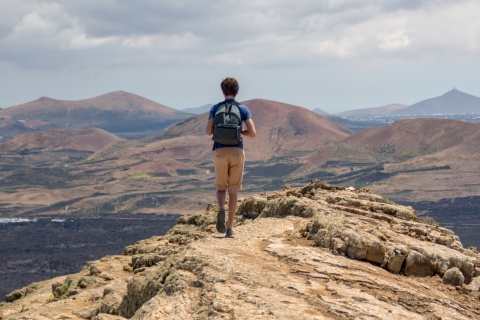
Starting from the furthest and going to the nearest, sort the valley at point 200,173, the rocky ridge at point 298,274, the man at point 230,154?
the valley at point 200,173 < the man at point 230,154 < the rocky ridge at point 298,274

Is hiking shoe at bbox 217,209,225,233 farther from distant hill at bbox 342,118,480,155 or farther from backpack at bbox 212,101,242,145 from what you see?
distant hill at bbox 342,118,480,155

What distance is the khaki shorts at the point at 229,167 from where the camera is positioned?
8.27m

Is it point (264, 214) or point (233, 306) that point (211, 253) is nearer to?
point (233, 306)

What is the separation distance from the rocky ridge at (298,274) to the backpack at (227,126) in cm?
116

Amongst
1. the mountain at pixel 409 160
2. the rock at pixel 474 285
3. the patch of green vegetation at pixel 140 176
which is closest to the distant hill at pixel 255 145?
the patch of green vegetation at pixel 140 176

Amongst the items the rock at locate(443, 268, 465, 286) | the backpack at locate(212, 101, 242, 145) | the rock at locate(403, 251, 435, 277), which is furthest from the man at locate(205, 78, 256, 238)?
the rock at locate(443, 268, 465, 286)

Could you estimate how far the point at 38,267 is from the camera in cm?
4462

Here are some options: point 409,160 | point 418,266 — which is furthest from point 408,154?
point 418,266

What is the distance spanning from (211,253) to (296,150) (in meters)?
113

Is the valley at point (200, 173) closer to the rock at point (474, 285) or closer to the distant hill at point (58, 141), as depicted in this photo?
the distant hill at point (58, 141)

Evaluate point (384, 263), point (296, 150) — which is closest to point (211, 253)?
point (384, 263)

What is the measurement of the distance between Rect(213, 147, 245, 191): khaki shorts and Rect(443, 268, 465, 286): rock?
2.58 m

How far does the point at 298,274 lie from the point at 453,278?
1.90 meters

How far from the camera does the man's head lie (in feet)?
27.0
